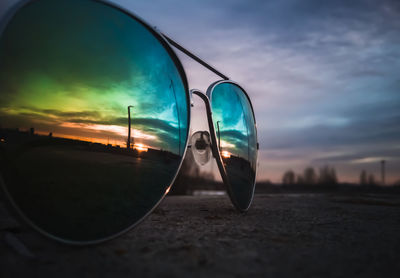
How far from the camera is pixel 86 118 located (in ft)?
4.51

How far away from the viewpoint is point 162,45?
1940 mm

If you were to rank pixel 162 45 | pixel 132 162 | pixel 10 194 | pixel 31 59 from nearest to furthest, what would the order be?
1. pixel 10 194
2. pixel 31 59
3. pixel 132 162
4. pixel 162 45

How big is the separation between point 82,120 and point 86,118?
28 mm

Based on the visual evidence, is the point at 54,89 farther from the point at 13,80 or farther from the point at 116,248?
the point at 116,248

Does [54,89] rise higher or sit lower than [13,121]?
higher

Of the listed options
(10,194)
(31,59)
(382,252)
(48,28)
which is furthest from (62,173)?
(382,252)

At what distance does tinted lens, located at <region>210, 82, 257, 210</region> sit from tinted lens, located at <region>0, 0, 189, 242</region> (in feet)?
3.01

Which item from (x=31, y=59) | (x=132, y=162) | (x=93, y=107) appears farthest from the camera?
(x=132, y=162)

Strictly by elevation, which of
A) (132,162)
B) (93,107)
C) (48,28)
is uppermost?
(48,28)

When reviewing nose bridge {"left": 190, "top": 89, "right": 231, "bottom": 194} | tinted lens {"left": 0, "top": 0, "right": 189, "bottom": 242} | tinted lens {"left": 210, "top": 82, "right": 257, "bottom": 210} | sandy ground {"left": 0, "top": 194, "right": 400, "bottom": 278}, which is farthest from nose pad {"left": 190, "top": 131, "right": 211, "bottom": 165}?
sandy ground {"left": 0, "top": 194, "right": 400, "bottom": 278}

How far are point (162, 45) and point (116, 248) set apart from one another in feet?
4.75

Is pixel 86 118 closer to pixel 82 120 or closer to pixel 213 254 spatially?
pixel 82 120

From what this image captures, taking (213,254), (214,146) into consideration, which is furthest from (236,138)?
(213,254)

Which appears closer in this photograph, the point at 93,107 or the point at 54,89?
the point at 54,89
